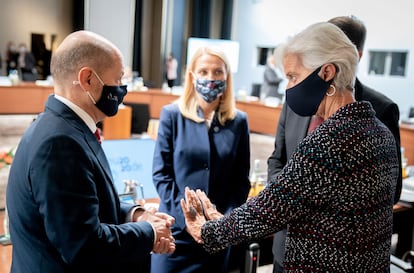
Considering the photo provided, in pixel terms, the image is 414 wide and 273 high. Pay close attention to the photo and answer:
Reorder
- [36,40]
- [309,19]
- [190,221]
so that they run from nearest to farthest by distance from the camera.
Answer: [190,221] → [309,19] → [36,40]

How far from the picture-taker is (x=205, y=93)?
2053 millimetres

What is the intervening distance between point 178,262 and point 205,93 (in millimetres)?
765

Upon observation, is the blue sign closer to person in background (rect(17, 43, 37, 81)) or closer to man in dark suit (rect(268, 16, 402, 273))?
man in dark suit (rect(268, 16, 402, 273))

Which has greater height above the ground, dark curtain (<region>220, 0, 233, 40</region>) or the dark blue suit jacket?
dark curtain (<region>220, 0, 233, 40</region>)

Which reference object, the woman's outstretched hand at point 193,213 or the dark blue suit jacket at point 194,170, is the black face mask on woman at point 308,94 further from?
the dark blue suit jacket at point 194,170

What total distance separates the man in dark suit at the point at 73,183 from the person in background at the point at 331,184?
0.34 meters

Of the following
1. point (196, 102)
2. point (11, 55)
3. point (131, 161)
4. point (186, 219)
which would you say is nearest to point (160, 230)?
point (186, 219)

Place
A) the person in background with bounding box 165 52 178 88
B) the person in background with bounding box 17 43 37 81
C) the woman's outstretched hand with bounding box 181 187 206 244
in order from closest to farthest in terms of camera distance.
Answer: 1. the woman's outstretched hand with bounding box 181 187 206 244
2. the person in background with bounding box 17 43 37 81
3. the person in background with bounding box 165 52 178 88

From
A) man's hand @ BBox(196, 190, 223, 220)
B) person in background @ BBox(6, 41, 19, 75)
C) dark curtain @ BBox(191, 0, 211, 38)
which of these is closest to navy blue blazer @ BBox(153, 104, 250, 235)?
man's hand @ BBox(196, 190, 223, 220)

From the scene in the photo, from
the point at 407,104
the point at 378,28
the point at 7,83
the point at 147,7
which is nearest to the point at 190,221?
the point at 7,83

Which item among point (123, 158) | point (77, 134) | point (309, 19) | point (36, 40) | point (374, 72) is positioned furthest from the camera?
point (36, 40)

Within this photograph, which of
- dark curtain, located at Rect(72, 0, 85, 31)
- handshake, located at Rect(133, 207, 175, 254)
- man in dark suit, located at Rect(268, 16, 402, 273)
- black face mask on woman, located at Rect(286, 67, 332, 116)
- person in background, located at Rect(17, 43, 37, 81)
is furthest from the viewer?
dark curtain, located at Rect(72, 0, 85, 31)

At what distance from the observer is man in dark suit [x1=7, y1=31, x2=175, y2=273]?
105 centimetres

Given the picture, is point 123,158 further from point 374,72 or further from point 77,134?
point 374,72
